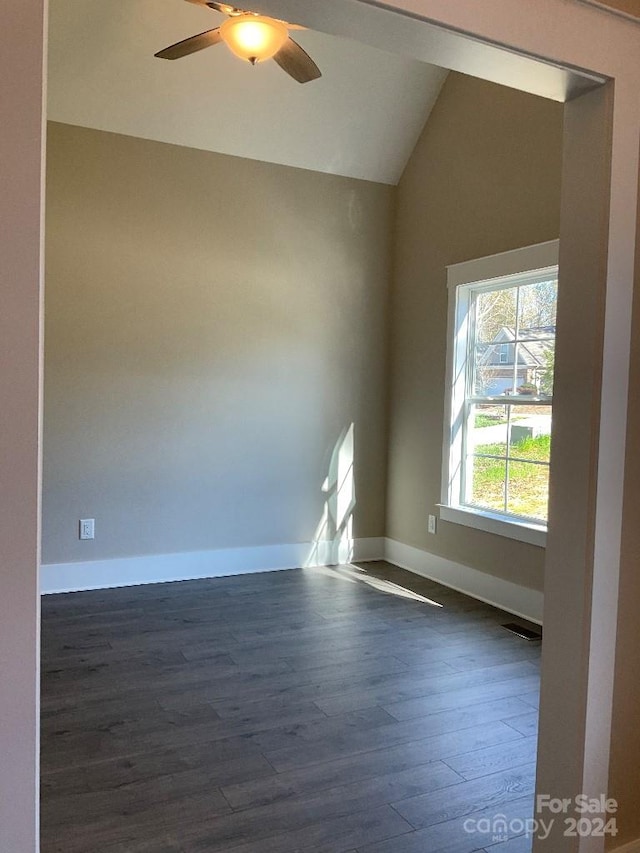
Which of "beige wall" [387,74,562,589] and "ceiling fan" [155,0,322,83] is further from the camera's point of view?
"beige wall" [387,74,562,589]

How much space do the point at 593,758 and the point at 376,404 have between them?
3.42 meters

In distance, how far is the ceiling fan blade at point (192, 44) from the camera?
279 cm

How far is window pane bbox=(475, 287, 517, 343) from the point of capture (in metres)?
3.94

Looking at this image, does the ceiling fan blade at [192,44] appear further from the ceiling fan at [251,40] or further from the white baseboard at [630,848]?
the white baseboard at [630,848]

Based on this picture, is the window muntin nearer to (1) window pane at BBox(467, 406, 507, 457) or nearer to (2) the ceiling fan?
(1) window pane at BBox(467, 406, 507, 457)

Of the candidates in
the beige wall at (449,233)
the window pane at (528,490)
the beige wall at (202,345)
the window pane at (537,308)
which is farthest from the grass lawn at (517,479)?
the beige wall at (202,345)

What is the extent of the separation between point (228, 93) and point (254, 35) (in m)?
1.47

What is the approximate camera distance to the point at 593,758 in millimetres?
1651

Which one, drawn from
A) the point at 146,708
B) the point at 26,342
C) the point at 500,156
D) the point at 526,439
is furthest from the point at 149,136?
the point at 26,342

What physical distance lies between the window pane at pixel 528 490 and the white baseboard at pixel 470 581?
0.42 meters

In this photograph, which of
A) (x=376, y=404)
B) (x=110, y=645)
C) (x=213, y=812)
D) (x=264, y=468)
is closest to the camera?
(x=213, y=812)

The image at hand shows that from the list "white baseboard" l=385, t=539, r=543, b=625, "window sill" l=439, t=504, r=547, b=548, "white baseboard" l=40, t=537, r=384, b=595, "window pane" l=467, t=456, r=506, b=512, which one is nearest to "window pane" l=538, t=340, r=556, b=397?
"window pane" l=467, t=456, r=506, b=512

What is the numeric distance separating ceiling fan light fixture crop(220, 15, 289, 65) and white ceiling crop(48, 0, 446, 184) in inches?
41.3

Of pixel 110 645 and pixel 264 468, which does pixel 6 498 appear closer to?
pixel 110 645
